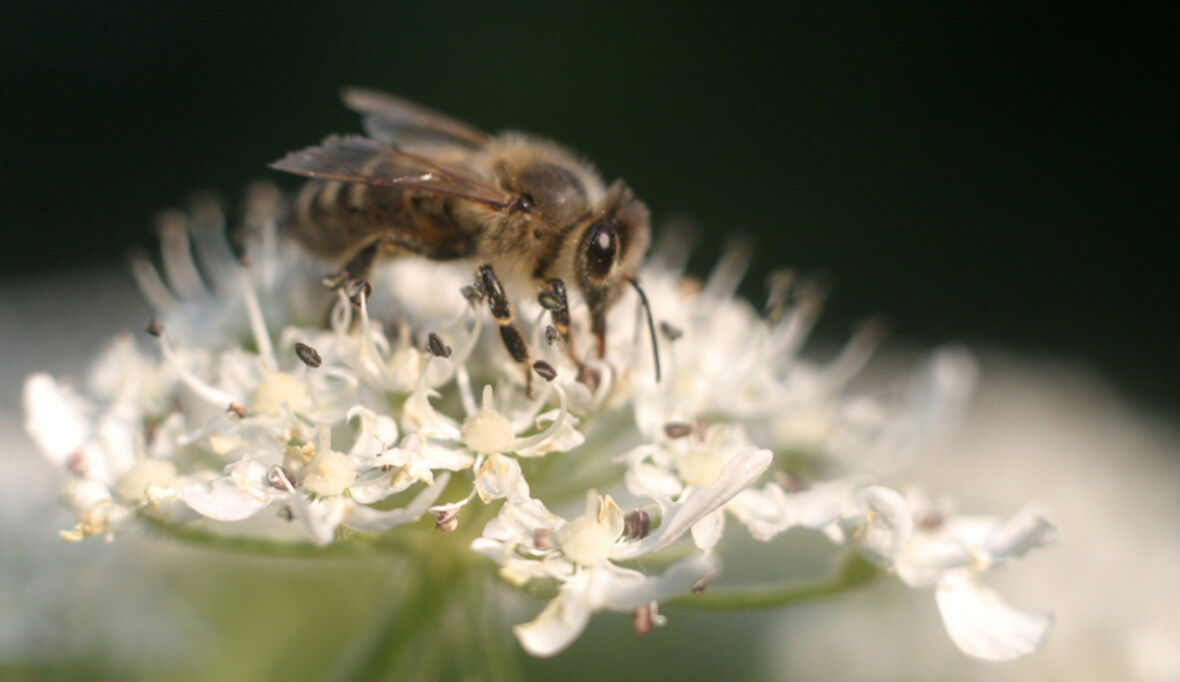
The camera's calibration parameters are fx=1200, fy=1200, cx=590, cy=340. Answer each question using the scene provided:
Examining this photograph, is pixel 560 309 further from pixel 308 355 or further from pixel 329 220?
pixel 329 220

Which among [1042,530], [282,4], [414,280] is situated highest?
[1042,530]

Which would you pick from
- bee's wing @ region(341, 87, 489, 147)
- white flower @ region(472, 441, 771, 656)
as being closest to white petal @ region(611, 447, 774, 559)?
white flower @ region(472, 441, 771, 656)

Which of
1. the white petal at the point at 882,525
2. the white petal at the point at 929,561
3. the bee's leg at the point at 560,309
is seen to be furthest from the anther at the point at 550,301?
the white petal at the point at 929,561

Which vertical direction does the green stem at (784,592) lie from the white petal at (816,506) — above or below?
below

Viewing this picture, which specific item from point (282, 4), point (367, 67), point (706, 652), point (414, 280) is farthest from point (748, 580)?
point (282, 4)

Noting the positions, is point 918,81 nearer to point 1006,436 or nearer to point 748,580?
point 1006,436

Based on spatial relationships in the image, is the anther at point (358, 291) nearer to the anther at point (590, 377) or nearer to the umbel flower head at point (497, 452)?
the umbel flower head at point (497, 452)

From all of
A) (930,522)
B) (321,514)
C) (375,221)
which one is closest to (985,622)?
(930,522)
